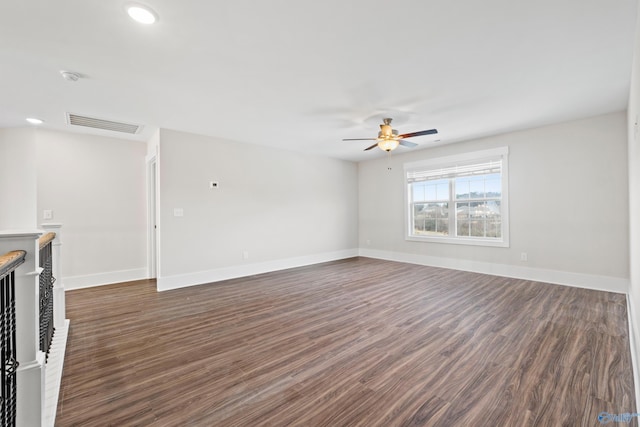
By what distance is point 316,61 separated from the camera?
2.54 m

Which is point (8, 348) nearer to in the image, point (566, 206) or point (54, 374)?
point (54, 374)

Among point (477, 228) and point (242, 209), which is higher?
point (242, 209)

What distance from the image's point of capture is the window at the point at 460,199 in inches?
202

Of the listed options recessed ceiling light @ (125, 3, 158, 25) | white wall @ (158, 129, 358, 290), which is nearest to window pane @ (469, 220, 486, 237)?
white wall @ (158, 129, 358, 290)

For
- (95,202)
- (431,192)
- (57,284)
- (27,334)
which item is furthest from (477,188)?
(95,202)

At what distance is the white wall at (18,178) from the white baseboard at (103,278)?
1.00 metres

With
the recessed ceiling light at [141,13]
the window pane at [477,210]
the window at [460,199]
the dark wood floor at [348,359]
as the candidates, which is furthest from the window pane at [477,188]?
the recessed ceiling light at [141,13]

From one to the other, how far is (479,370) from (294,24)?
292 centimetres

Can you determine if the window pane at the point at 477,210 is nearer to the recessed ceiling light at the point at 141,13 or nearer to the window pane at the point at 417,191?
the window pane at the point at 417,191

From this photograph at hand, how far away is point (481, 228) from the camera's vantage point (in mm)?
5391

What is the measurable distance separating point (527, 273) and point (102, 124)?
720cm

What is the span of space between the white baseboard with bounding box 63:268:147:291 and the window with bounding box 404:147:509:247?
553 cm

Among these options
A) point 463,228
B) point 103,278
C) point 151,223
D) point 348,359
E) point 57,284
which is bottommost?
point 348,359

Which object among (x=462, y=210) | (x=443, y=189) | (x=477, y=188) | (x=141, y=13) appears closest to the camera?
(x=141, y=13)
